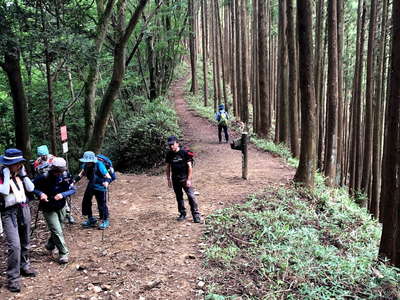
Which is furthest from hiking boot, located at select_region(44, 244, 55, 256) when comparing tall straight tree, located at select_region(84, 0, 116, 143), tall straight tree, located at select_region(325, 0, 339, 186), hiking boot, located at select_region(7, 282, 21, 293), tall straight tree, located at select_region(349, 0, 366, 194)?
tall straight tree, located at select_region(349, 0, 366, 194)

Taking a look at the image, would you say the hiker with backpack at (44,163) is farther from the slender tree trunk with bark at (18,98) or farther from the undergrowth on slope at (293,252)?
the slender tree trunk with bark at (18,98)

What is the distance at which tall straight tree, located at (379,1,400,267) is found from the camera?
4672 millimetres

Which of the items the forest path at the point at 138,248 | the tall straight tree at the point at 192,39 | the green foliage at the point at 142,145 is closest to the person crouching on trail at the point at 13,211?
the forest path at the point at 138,248

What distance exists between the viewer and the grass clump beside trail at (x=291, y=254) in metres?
4.63

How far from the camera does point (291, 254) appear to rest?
18.4 feet

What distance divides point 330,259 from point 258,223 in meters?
1.63

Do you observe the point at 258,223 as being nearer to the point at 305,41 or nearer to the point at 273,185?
the point at 273,185

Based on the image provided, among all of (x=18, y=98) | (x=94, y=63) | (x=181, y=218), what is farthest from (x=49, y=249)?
(x=94, y=63)

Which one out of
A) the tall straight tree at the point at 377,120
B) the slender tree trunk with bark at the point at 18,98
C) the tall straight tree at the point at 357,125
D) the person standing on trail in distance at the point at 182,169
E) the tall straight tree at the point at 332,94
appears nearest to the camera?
the person standing on trail in distance at the point at 182,169

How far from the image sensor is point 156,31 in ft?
67.6

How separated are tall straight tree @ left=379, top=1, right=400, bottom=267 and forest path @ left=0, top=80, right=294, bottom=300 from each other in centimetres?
281

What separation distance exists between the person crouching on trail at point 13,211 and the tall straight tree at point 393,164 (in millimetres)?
5070

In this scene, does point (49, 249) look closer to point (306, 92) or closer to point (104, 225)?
point (104, 225)

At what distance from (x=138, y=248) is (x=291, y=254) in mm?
2487
